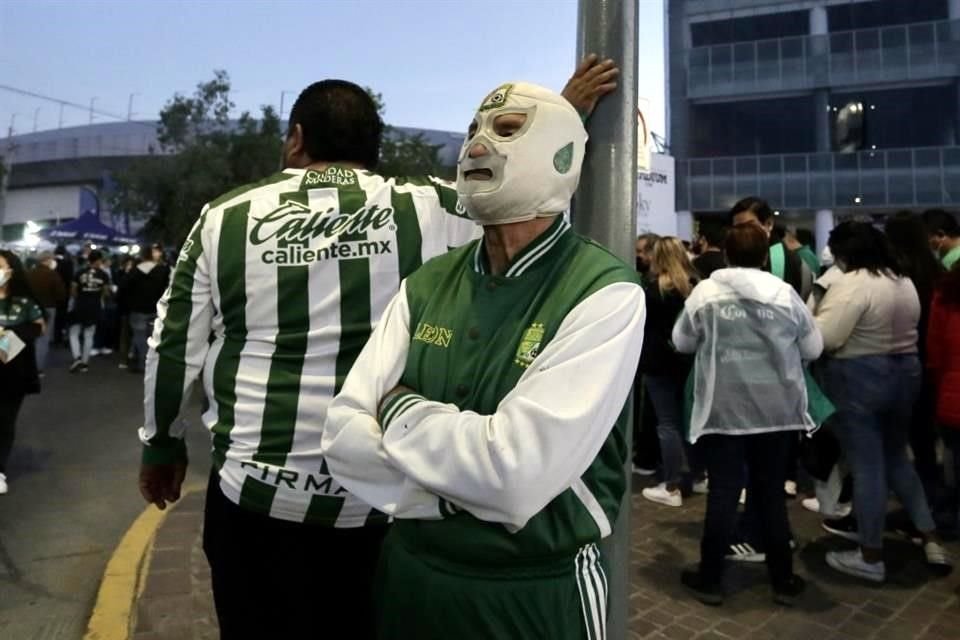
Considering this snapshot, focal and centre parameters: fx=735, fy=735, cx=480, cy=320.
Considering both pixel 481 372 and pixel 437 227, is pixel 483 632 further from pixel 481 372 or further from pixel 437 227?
pixel 437 227

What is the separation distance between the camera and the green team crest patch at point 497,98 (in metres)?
1.67

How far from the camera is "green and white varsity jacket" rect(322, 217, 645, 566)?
1334 millimetres

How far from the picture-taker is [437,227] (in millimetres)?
2225

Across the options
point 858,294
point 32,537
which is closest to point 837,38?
point 858,294

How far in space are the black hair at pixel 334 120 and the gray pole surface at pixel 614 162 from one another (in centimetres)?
69

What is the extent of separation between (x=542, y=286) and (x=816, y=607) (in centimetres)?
335

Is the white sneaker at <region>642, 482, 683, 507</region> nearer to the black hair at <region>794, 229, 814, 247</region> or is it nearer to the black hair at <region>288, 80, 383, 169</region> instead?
the black hair at <region>794, 229, 814, 247</region>

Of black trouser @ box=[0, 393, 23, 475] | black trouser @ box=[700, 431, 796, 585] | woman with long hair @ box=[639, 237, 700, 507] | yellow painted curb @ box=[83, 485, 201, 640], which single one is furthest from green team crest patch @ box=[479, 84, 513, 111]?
black trouser @ box=[0, 393, 23, 475]

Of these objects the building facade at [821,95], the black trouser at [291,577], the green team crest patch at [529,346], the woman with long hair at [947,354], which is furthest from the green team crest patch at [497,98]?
the building facade at [821,95]

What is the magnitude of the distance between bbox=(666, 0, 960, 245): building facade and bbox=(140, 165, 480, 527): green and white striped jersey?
28932mm

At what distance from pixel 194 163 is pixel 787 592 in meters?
22.6

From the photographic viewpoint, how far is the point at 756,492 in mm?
4039

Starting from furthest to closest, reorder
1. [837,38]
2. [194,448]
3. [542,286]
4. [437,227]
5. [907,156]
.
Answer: [837,38] < [907,156] < [194,448] < [437,227] < [542,286]

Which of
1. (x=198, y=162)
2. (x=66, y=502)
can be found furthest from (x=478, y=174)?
(x=198, y=162)
